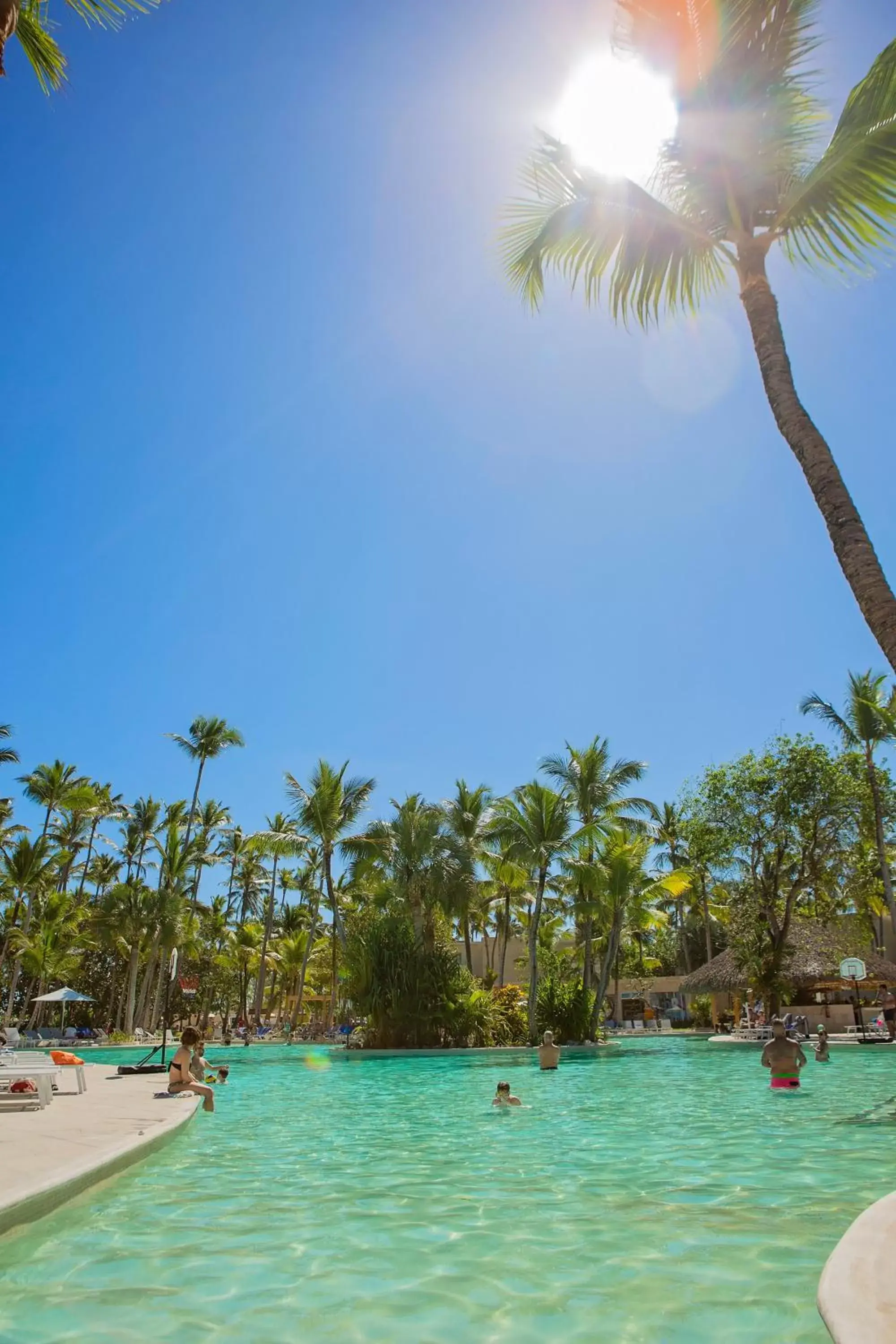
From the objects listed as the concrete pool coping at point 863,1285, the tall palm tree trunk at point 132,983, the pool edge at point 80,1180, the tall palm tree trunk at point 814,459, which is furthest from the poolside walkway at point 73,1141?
the tall palm tree trunk at point 132,983

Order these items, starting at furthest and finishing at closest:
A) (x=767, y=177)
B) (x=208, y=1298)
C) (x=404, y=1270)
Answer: (x=767, y=177) → (x=404, y=1270) → (x=208, y=1298)

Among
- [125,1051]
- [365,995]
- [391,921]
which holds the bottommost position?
[125,1051]

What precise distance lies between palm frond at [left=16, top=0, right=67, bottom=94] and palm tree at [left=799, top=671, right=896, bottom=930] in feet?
97.5

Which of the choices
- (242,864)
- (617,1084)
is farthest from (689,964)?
(617,1084)

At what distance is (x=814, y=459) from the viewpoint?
6430 mm

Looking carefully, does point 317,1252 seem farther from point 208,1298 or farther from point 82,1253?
point 82,1253

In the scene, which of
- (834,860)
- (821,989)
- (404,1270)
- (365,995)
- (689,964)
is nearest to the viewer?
(404,1270)

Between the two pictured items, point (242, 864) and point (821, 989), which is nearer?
point (821, 989)

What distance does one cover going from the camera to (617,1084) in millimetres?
16500


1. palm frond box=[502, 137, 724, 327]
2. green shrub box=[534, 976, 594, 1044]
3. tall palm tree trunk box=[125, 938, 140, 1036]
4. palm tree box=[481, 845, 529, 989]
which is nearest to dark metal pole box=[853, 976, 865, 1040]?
green shrub box=[534, 976, 594, 1044]

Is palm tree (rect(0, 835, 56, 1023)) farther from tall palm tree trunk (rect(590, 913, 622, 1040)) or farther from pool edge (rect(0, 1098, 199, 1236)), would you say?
pool edge (rect(0, 1098, 199, 1236))

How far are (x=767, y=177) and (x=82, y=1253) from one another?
9.45 metres

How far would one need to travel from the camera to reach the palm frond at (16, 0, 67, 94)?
255 inches

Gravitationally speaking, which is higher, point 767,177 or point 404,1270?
point 767,177
